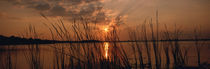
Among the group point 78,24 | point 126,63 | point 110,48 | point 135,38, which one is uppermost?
point 78,24

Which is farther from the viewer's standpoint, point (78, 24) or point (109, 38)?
point (109, 38)

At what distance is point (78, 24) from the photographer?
2.20 meters

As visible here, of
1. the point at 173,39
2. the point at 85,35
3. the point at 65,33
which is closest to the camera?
the point at 85,35

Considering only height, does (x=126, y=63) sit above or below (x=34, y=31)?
below

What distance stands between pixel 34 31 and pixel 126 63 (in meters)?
1.87

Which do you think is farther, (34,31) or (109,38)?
(34,31)

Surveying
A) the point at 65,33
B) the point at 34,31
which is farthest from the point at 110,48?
the point at 34,31

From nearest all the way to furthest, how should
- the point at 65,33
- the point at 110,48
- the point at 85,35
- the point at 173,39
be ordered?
the point at 85,35 → the point at 65,33 → the point at 110,48 → the point at 173,39

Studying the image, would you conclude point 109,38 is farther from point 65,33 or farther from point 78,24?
point 65,33

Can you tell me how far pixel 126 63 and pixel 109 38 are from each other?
1.51 ft

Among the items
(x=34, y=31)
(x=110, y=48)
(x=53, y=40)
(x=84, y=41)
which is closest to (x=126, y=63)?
(x=110, y=48)

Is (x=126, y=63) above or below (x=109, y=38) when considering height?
below

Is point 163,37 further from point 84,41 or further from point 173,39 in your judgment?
point 84,41

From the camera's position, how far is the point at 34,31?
2.96m
